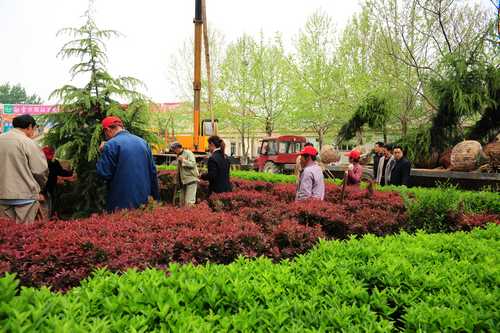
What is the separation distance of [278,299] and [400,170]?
714 cm

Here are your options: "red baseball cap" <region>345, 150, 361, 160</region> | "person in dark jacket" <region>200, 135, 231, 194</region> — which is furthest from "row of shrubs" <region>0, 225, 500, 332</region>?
"red baseball cap" <region>345, 150, 361, 160</region>

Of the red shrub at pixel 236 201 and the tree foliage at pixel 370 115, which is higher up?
the tree foliage at pixel 370 115

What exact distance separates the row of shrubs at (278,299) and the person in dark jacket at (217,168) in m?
3.91

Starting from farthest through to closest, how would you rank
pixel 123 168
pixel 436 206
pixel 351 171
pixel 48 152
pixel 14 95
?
pixel 14 95 < pixel 351 171 < pixel 48 152 < pixel 436 206 < pixel 123 168

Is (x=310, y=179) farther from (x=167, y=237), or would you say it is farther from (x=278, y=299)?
(x=278, y=299)

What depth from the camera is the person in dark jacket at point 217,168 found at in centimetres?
671

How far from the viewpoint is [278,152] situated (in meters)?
22.3

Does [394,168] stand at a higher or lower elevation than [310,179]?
lower

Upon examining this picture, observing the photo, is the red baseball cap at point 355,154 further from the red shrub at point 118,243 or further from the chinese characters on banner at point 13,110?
the chinese characters on banner at point 13,110

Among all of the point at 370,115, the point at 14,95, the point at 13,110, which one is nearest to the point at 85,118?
the point at 370,115

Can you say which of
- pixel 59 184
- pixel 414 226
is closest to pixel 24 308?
pixel 414 226

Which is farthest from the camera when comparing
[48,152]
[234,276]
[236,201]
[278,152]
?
[278,152]

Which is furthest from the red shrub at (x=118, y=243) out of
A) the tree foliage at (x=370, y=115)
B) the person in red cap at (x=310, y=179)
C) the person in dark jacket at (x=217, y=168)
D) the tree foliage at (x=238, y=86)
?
the tree foliage at (x=238, y=86)

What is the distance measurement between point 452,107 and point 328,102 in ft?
40.4
